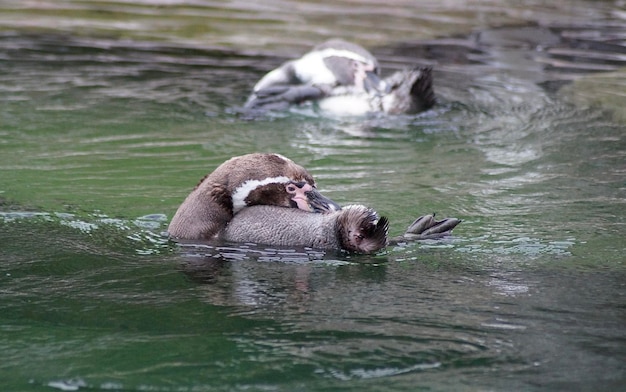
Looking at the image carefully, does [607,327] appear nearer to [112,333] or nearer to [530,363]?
[530,363]

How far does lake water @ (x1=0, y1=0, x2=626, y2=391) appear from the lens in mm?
5203

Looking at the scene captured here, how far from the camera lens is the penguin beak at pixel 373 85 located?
11381 millimetres

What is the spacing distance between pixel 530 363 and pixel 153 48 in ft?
34.8

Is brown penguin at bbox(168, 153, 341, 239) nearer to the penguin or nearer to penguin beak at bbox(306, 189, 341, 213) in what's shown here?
penguin beak at bbox(306, 189, 341, 213)

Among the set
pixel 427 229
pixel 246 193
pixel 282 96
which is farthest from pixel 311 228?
pixel 282 96

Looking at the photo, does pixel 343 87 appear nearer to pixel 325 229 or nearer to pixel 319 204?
pixel 319 204

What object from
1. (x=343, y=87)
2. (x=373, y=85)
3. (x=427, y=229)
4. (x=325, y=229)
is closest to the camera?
(x=325, y=229)

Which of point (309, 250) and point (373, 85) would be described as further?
point (373, 85)

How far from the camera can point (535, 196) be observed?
321 inches

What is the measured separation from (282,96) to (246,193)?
4557mm

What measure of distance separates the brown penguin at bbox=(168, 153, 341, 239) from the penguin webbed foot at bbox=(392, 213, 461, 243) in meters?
0.50

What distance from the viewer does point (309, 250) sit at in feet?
22.6

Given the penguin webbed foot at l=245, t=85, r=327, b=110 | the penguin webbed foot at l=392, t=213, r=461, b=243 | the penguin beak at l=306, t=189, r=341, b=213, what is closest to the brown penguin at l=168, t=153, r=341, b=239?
the penguin beak at l=306, t=189, r=341, b=213

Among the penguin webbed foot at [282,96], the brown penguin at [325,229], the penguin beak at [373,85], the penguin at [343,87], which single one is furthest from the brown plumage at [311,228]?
the penguin beak at [373,85]
